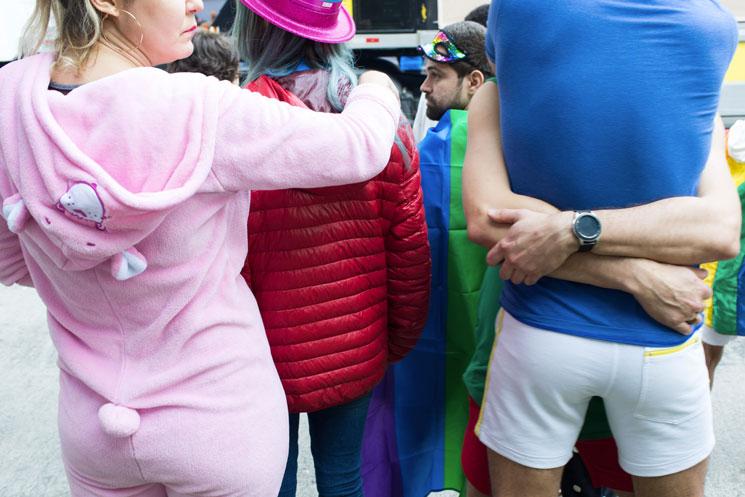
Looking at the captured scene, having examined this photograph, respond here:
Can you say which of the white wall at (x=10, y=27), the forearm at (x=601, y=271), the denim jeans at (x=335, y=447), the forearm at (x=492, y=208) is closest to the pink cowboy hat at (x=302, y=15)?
the forearm at (x=492, y=208)

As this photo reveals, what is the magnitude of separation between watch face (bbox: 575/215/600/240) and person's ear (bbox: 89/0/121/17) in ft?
3.12

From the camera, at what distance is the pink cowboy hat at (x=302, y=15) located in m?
1.65

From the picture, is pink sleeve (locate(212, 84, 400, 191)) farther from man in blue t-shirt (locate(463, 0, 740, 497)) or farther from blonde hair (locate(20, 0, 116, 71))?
man in blue t-shirt (locate(463, 0, 740, 497))

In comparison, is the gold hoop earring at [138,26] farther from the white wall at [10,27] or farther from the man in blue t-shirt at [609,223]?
the white wall at [10,27]

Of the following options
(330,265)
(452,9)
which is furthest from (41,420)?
(452,9)

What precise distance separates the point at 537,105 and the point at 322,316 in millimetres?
696

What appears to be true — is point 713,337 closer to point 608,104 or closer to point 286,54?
point 608,104

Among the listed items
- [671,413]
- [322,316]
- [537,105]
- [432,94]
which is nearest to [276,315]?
[322,316]

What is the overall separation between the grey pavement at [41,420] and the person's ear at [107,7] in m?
2.15

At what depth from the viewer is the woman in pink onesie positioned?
1.19 m

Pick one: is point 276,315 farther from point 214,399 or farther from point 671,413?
point 671,413

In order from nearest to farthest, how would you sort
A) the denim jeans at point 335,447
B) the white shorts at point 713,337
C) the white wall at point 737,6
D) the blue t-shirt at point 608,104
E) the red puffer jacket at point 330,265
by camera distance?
the blue t-shirt at point 608,104
the red puffer jacket at point 330,265
the denim jeans at point 335,447
the white shorts at point 713,337
the white wall at point 737,6

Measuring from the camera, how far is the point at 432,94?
10.6 feet

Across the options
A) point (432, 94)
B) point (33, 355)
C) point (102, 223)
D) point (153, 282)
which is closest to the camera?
point (102, 223)
